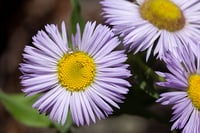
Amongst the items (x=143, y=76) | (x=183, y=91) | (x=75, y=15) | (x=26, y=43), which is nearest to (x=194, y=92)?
(x=183, y=91)

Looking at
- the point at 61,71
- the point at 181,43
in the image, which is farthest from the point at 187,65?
the point at 61,71

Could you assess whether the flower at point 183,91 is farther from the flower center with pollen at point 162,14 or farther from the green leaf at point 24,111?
the green leaf at point 24,111

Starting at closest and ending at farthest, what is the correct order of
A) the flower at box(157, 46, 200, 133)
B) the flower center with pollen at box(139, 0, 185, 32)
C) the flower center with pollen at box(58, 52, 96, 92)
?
the flower at box(157, 46, 200, 133) → the flower center with pollen at box(58, 52, 96, 92) → the flower center with pollen at box(139, 0, 185, 32)

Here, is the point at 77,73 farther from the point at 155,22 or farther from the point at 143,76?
the point at 155,22

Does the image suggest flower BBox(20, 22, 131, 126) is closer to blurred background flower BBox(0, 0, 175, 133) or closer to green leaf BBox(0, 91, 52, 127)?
green leaf BBox(0, 91, 52, 127)

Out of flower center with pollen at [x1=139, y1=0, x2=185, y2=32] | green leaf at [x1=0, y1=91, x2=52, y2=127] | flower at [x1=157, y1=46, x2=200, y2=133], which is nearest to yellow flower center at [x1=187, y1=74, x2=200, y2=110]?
flower at [x1=157, y1=46, x2=200, y2=133]

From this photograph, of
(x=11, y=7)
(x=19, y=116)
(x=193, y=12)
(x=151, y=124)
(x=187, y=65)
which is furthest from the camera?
(x=11, y=7)

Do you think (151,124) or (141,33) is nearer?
(141,33)

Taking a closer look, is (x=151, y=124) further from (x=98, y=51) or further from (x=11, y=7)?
(x=98, y=51)
